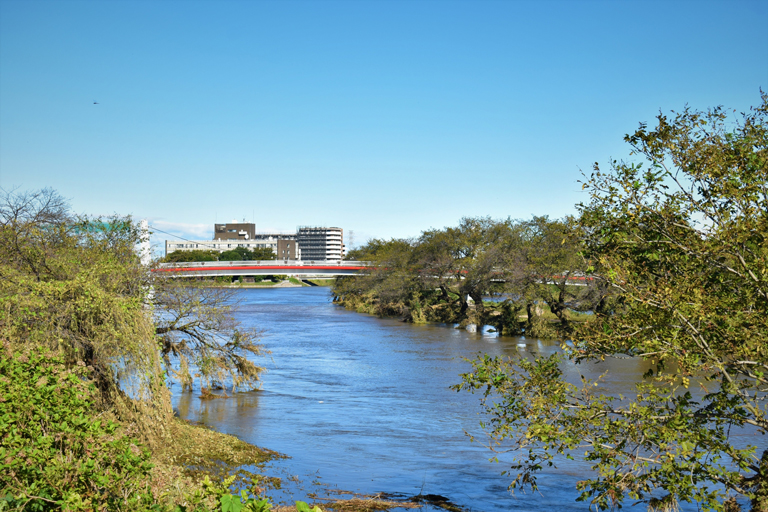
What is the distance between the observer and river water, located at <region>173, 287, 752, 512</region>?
13492 mm

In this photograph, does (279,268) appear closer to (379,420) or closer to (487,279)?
(487,279)

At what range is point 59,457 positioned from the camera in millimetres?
6367

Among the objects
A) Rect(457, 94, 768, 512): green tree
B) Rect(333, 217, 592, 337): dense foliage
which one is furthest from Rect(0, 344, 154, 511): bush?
Rect(333, 217, 592, 337): dense foliage

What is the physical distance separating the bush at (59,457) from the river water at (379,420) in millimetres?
5377

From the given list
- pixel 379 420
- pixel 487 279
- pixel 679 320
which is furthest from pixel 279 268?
pixel 679 320

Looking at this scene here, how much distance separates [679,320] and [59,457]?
7.13 metres

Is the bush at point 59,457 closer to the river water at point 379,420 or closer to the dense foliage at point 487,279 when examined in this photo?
the river water at point 379,420

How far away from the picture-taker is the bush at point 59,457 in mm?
5602

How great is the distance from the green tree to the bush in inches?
184

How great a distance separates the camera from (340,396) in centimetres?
2369

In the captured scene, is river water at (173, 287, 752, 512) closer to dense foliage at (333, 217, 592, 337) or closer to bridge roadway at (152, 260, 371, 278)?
dense foliage at (333, 217, 592, 337)

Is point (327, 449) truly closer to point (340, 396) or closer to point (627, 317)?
point (340, 396)

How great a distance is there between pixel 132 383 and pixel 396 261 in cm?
4647

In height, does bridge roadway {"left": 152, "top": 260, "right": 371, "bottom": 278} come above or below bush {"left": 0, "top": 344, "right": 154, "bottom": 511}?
above
